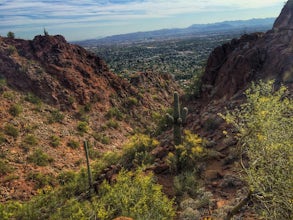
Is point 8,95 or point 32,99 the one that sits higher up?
point 8,95

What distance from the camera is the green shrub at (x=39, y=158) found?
61.5ft

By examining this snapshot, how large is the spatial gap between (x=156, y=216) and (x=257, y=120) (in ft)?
14.4

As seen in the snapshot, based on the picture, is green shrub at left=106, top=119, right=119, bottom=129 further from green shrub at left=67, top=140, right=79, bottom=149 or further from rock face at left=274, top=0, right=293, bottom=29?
rock face at left=274, top=0, right=293, bottom=29

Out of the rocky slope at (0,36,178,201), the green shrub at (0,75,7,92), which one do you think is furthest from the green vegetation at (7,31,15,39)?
the green shrub at (0,75,7,92)

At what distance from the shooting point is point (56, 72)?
29.8 meters

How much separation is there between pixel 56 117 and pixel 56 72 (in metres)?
6.69

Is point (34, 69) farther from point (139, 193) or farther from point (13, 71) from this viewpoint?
point (139, 193)


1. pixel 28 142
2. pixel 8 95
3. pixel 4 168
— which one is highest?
pixel 8 95

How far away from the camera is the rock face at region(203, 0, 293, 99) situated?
1758 cm

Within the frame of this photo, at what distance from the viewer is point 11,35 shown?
3334cm

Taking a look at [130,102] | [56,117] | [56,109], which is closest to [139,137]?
[56,117]

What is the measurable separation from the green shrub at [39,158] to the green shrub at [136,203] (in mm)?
9276

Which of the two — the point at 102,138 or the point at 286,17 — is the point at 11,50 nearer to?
the point at 102,138

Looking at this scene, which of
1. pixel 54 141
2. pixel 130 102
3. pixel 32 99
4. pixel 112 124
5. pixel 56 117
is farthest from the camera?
pixel 130 102
